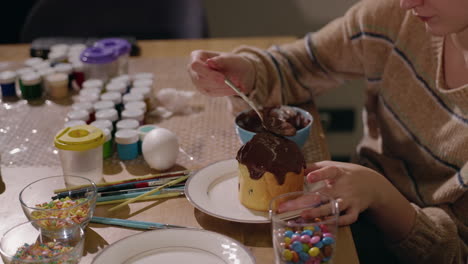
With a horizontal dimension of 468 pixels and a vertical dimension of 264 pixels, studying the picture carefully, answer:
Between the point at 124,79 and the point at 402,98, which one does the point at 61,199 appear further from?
the point at 402,98

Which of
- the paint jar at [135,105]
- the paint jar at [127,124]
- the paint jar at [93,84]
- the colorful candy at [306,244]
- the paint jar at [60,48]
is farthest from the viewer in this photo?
the paint jar at [60,48]

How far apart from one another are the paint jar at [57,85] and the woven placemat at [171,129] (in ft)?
0.10

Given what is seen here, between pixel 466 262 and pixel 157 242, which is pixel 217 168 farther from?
pixel 466 262

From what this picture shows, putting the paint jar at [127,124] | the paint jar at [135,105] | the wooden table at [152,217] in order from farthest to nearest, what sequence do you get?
1. the paint jar at [135,105]
2. the paint jar at [127,124]
3. the wooden table at [152,217]

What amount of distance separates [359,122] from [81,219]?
2092 millimetres

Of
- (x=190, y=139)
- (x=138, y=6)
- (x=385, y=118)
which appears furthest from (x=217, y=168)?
(x=138, y=6)

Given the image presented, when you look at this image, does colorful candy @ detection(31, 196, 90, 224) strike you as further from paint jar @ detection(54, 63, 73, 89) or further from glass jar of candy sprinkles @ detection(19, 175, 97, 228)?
Answer: paint jar @ detection(54, 63, 73, 89)

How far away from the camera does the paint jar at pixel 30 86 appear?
146 cm

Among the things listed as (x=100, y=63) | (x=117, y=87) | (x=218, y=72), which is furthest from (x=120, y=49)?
(x=218, y=72)

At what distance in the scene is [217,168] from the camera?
3.53 ft

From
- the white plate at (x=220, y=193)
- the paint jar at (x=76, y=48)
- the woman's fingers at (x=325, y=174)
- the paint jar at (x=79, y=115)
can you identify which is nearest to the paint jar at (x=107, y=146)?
the paint jar at (x=79, y=115)

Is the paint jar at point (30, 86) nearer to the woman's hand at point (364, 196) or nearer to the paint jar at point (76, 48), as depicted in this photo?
the paint jar at point (76, 48)

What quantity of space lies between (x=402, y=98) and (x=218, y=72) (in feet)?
1.32

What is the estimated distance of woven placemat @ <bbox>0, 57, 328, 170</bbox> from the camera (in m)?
1.18
